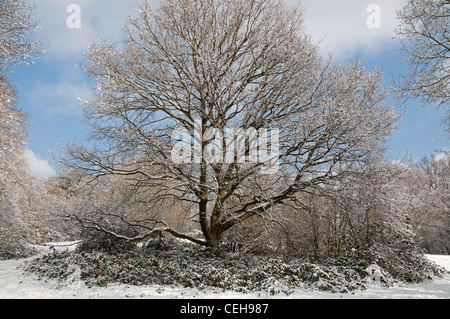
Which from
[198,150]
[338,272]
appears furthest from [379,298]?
[198,150]

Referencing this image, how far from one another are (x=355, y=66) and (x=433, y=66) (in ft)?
7.96

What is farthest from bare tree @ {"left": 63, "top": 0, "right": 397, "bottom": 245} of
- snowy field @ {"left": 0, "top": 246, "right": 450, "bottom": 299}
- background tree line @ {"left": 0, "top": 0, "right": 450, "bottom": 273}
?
snowy field @ {"left": 0, "top": 246, "right": 450, "bottom": 299}

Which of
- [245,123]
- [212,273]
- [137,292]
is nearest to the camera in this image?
[137,292]

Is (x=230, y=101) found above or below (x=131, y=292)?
above

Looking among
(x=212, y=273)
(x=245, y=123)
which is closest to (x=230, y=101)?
(x=245, y=123)

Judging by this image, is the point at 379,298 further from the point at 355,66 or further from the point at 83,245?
the point at 83,245

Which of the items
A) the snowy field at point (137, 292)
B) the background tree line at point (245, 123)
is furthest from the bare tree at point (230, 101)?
the snowy field at point (137, 292)

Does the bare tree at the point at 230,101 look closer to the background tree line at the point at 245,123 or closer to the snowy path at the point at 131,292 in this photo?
the background tree line at the point at 245,123

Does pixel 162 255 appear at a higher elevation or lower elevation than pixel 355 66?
lower

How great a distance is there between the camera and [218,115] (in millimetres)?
10094

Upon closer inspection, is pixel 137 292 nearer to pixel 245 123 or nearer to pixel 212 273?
pixel 212 273

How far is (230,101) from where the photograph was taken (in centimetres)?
1016

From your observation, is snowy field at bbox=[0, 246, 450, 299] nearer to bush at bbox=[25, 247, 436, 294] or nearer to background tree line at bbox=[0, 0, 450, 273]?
bush at bbox=[25, 247, 436, 294]

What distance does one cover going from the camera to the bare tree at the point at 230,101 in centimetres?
938
